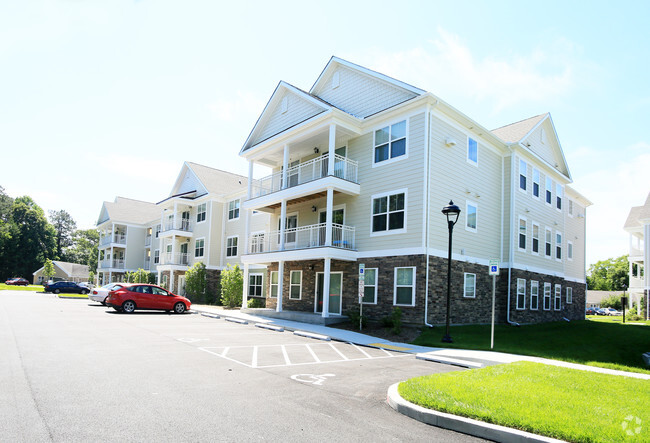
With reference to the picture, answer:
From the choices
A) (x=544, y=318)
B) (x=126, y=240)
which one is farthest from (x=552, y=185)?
(x=126, y=240)

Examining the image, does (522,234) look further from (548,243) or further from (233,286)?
(233,286)

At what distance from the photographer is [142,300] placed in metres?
23.3

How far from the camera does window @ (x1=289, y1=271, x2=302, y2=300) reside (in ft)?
76.8

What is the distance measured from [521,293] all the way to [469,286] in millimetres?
4997

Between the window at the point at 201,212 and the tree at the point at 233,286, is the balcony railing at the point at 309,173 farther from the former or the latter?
the window at the point at 201,212

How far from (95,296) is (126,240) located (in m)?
26.1

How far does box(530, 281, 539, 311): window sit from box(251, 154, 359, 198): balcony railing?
11.9 m

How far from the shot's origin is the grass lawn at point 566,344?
11.9m

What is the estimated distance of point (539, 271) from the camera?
24.9m

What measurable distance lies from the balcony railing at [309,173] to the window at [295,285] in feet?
15.6

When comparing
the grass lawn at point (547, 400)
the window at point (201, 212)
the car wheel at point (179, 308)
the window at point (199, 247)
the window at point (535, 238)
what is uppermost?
the window at point (201, 212)

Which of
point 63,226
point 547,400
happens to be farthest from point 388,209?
point 63,226

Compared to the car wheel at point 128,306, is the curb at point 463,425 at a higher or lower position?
higher

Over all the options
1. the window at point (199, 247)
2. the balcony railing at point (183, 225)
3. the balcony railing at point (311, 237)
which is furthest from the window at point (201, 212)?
the balcony railing at point (311, 237)
